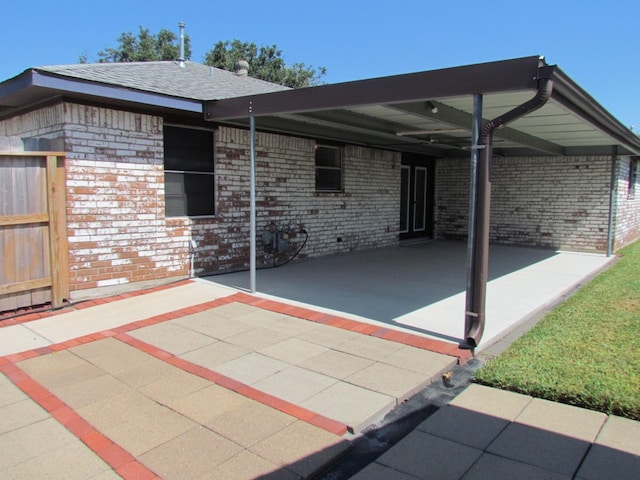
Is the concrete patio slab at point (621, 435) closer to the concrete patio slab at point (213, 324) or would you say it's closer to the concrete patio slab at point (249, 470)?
the concrete patio slab at point (249, 470)

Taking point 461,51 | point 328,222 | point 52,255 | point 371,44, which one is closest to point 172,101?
point 52,255

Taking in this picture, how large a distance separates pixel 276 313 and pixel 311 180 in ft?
13.9

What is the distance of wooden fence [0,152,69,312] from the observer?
526 centimetres

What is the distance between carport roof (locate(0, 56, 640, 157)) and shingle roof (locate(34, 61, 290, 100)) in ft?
0.08

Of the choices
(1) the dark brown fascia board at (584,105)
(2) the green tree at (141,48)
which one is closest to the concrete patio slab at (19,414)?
(1) the dark brown fascia board at (584,105)

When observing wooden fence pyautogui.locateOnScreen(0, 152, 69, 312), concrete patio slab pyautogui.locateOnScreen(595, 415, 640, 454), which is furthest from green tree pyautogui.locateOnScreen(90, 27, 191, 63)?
concrete patio slab pyautogui.locateOnScreen(595, 415, 640, 454)

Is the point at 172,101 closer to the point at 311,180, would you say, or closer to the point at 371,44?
the point at 311,180

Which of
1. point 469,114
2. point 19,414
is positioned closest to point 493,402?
point 19,414

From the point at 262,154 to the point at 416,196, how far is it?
6.42m

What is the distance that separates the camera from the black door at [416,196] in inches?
511

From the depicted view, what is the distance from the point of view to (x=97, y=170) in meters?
6.17

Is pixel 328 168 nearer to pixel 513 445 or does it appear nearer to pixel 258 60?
pixel 513 445

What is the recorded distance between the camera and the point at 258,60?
38281 millimetres

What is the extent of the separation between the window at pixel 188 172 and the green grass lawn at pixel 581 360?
195 inches
